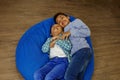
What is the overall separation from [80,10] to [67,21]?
995mm

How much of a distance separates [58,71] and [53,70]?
49 millimetres

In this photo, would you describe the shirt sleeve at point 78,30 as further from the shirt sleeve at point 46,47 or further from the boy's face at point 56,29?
the shirt sleeve at point 46,47

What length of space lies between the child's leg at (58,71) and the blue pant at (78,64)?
0.26ft

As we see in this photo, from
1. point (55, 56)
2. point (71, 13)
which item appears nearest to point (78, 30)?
point (55, 56)

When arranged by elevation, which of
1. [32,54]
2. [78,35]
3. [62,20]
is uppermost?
[62,20]

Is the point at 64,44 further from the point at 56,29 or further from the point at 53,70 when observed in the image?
the point at 53,70

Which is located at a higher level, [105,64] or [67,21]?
[67,21]

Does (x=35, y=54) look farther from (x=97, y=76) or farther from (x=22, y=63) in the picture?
(x=97, y=76)

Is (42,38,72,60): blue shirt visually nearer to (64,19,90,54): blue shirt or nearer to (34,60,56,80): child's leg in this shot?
(64,19,90,54): blue shirt

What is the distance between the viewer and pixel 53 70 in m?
2.18

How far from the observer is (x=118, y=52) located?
2863 mm

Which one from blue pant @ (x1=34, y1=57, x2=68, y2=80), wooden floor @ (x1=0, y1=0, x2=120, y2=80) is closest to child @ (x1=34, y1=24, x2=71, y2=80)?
blue pant @ (x1=34, y1=57, x2=68, y2=80)

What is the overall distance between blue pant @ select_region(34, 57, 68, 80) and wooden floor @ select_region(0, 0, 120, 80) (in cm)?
34

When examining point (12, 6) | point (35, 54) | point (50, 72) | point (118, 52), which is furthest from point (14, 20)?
point (118, 52)
